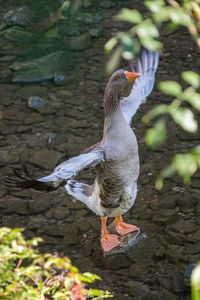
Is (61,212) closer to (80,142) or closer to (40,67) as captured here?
(80,142)

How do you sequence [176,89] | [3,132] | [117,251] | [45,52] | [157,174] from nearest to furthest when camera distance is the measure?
[176,89] → [117,251] → [157,174] → [3,132] → [45,52]

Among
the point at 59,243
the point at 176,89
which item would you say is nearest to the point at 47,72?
the point at 59,243

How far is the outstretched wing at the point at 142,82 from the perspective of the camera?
477 centimetres

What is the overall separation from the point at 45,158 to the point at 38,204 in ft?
2.67

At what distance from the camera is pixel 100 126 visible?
6.30m

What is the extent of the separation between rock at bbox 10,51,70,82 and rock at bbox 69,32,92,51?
0.39m

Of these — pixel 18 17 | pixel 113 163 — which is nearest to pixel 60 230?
pixel 113 163

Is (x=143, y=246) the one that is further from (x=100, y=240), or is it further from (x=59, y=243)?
(x=59, y=243)

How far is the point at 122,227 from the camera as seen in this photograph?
15.2 ft

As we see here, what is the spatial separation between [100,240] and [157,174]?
1165 mm

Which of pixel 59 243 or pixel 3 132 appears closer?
pixel 59 243

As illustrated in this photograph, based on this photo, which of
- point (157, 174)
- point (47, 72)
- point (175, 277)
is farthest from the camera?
point (47, 72)

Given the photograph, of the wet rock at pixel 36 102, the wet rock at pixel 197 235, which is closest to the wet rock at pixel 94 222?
the wet rock at pixel 197 235

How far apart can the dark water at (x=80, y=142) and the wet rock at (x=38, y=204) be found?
11 mm
